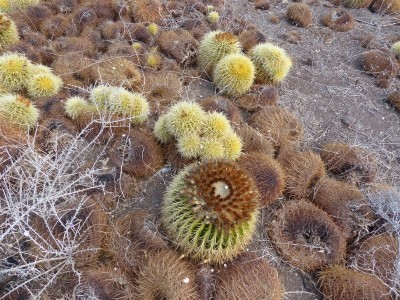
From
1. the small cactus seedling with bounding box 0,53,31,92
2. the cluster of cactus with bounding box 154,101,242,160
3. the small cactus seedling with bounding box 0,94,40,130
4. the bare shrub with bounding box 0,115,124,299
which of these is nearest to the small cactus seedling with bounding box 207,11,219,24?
the cluster of cactus with bounding box 154,101,242,160

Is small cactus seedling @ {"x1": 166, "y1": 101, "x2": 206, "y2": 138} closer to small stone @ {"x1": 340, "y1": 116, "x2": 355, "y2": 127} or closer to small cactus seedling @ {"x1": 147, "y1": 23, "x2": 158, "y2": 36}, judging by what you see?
small stone @ {"x1": 340, "y1": 116, "x2": 355, "y2": 127}

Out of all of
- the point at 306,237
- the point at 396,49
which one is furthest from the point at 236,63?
the point at 396,49

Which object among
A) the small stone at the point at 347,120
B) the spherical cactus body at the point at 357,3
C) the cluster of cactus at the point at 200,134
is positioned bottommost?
the small stone at the point at 347,120

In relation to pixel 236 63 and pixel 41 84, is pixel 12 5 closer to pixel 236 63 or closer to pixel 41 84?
pixel 41 84

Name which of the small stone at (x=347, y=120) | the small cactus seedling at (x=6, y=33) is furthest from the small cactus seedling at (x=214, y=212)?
the small cactus seedling at (x=6, y=33)

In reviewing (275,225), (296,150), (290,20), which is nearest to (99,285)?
(275,225)

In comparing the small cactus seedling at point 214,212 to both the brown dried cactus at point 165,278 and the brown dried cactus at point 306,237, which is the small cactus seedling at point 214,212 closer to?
the brown dried cactus at point 165,278

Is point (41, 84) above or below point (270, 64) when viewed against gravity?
below
